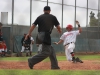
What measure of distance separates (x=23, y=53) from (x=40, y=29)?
507 inches

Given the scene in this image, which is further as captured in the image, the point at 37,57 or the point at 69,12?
the point at 69,12

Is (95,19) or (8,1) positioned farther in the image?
(95,19)

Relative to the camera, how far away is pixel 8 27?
64.4ft

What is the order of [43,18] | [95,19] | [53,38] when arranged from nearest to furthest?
[43,18] → [53,38] → [95,19]

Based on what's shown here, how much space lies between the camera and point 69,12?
84.3 feet

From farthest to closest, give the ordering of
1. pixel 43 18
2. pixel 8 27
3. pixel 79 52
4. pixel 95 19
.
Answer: pixel 95 19 < pixel 79 52 < pixel 8 27 < pixel 43 18

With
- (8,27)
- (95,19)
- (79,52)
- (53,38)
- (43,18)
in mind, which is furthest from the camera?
(95,19)

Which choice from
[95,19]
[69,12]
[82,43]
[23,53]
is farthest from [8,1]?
[95,19]

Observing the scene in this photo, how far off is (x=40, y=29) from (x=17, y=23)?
1301cm

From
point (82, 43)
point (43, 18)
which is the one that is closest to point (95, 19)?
point (82, 43)

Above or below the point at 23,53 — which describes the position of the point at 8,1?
above

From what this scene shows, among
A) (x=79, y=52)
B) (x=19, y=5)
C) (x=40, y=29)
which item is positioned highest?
(x=19, y=5)

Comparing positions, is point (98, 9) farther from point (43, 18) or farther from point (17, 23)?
point (43, 18)

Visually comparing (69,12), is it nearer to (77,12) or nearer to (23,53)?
(77,12)
